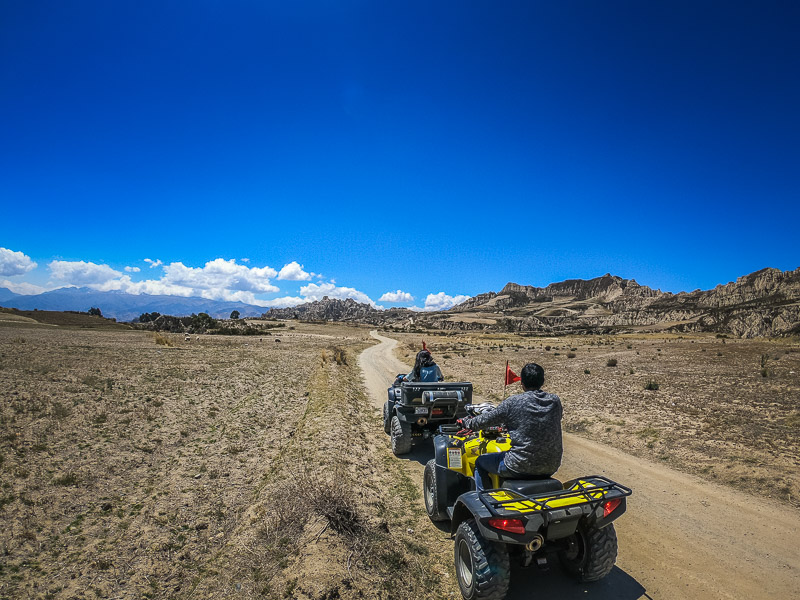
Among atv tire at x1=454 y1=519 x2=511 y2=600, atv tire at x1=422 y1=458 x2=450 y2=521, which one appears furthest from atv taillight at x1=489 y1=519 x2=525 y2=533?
atv tire at x1=422 y1=458 x2=450 y2=521

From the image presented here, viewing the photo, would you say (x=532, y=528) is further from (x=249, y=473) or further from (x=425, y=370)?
(x=249, y=473)

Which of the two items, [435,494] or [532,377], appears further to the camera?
[435,494]

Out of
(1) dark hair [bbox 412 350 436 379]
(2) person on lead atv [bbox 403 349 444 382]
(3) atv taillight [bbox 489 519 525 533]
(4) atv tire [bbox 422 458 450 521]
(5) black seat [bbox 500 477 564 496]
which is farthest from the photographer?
(1) dark hair [bbox 412 350 436 379]

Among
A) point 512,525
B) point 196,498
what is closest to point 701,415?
point 512,525

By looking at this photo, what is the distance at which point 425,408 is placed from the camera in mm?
9508

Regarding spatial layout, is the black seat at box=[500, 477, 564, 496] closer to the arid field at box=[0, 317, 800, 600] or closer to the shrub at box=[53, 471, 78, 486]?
the arid field at box=[0, 317, 800, 600]

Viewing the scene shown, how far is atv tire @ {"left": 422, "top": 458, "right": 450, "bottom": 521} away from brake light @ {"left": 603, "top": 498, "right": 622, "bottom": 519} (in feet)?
8.19

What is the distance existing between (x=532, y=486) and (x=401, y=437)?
5.86m

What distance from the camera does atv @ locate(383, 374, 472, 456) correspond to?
9.39 metres

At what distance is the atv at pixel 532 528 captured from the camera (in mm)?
3887

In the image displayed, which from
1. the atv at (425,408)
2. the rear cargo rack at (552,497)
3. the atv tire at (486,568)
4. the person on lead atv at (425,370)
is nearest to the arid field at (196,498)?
the atv at (425,408)

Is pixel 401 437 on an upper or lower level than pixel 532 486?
lower

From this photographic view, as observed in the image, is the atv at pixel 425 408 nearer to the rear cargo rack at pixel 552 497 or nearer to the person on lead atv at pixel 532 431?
the person on lead atv at pixel 532 431

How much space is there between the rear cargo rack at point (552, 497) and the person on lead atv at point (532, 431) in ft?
0.95
